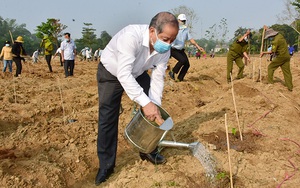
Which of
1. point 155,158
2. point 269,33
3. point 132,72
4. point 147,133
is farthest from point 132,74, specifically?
point 269,33

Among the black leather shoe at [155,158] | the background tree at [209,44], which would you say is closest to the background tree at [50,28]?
the background tree at [209,44]

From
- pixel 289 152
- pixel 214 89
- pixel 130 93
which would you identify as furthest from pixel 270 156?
pixel 214 89

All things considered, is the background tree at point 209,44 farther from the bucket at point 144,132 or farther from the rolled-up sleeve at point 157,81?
the bucket at point 144,132

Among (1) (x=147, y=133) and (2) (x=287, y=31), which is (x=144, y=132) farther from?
(2) (x=287, y=31)

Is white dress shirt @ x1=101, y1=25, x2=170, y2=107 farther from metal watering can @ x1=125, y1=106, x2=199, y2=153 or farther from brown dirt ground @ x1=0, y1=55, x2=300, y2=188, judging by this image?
brown dirt ground @ x1=0, y1=55, x2=300, y2=188

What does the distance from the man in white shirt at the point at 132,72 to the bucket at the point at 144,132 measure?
0.40 ft

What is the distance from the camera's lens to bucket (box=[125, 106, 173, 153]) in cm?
243

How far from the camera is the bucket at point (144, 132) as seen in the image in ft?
7.97

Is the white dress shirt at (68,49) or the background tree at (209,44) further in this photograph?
the background tree at (209,44)

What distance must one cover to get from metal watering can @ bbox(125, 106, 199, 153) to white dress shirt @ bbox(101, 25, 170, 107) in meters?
0.27

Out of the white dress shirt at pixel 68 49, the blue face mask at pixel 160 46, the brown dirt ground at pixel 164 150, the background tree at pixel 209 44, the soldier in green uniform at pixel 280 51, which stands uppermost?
the blue face mask at pixel 160 46

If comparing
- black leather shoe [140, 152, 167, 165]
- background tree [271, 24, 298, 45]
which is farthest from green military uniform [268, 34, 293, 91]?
background tree [271, 24, 298, 45]

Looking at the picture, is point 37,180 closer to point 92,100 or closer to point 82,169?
point 82,169

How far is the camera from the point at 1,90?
6.74 m
